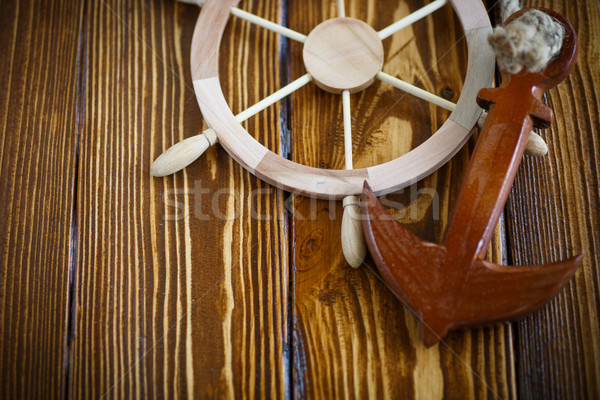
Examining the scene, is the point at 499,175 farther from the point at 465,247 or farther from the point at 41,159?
the point at 41,159

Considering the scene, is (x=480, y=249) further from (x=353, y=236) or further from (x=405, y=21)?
(x=405, y=21)

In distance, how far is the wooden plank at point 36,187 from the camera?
765 mm

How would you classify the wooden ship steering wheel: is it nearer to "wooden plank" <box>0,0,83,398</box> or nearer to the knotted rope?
the knotted rope

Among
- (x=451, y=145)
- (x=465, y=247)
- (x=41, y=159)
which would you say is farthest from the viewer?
(x=41, y=159)

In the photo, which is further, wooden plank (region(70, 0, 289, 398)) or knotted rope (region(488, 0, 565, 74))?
wooden plank (region(70, 0, 289, 398))

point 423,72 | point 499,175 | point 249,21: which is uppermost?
point 249,21

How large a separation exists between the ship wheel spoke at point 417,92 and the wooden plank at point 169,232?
208 mm

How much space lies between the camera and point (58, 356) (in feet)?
2.50

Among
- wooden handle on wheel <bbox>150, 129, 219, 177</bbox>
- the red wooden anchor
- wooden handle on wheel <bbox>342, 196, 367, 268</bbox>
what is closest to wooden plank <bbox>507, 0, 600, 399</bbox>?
the red wooden anchor

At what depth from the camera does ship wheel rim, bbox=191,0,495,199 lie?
2.45 ft

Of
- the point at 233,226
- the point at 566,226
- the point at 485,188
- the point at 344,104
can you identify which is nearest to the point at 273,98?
the point at 344,104

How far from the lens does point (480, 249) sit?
0.65 metres

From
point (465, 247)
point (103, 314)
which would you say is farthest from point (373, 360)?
point (103, 314)

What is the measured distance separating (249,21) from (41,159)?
45 centimetres
